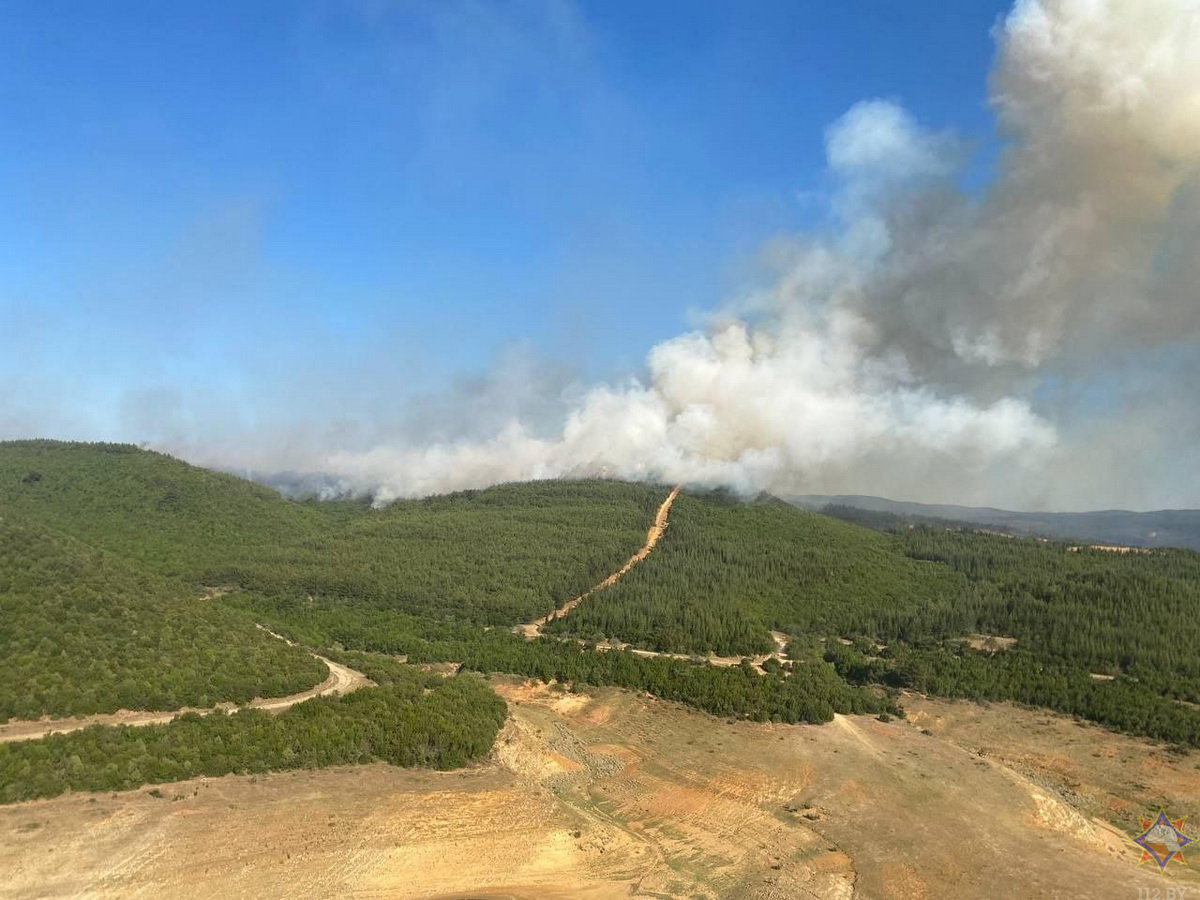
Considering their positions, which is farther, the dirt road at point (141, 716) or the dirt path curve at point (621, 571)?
the dirt path curve at point (621, 571)

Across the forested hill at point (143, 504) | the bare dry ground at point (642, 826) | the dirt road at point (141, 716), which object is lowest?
the bare dry ground at point (642, 826)

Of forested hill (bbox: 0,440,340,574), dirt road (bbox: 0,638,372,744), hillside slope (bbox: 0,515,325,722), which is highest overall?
forested hill (bbox: 0,440,340,574)

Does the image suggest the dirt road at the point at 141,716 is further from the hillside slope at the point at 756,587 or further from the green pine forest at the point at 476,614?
the hillside slope at the point at 756,587

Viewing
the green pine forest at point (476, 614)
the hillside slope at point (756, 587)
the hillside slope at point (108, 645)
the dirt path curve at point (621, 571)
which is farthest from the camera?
the dirt path curve at point (621, 571)

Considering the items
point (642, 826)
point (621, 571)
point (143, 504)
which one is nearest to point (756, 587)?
point (621, 571)

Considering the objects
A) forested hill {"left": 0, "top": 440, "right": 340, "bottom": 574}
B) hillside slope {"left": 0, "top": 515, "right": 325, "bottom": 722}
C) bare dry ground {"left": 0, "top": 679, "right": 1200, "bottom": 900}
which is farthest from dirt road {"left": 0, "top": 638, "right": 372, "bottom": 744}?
forested hill {"left": 0, "top": 440, "right": 340, "bottom": 574}

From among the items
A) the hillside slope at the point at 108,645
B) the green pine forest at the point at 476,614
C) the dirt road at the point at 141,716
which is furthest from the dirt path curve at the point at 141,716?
the green pine forest at the point at 476,614

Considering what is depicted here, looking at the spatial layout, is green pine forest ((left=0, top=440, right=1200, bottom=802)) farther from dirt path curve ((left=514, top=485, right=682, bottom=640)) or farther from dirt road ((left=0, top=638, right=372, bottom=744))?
dirt path curve ((left=514, top=485, right=682, bottom=640))
